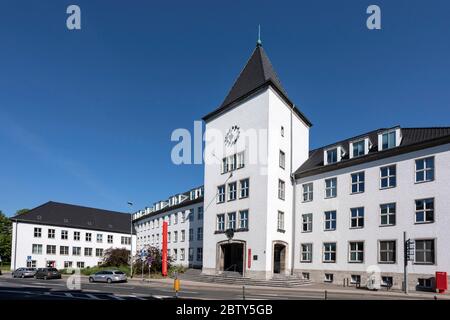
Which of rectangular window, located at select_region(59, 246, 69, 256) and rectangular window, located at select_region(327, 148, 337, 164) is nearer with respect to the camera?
rectangular window, located at select_region(327, 148, 337, 164)

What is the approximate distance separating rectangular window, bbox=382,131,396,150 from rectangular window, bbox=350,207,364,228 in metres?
5.64

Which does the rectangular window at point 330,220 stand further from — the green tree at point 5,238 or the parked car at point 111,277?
the green tree at point 5,238

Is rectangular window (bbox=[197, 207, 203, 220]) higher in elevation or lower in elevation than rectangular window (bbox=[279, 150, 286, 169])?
lower

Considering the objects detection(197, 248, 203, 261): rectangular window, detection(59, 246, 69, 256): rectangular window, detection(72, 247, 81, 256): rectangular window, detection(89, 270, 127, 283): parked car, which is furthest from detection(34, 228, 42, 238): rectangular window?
detection(89, 270, 127, 283): parked car

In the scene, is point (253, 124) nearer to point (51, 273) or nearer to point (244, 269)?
point (244, 269)

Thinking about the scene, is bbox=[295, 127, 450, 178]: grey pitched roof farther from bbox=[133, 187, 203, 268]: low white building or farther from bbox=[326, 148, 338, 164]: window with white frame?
bbox=[133, 187, 203, 268]: low white building

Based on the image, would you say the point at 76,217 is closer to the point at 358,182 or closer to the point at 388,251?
the point at 358,182

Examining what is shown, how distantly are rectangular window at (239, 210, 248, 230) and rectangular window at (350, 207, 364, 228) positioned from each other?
10019mm

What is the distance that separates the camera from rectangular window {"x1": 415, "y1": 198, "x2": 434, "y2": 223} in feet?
96.5

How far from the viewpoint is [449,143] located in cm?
2895

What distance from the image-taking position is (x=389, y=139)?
33688 mm

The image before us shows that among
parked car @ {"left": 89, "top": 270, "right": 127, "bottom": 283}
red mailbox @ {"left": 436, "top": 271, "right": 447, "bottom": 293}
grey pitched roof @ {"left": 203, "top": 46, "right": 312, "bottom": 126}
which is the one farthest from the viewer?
grey pitched roof @ {"left": 203, "top": 46, "right": 312, "bottom": 126}

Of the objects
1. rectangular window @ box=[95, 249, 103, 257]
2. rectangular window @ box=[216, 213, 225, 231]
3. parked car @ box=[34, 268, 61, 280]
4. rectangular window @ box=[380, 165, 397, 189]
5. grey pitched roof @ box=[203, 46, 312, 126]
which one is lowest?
rectangular window @ box=[95, 249, 103, 257]

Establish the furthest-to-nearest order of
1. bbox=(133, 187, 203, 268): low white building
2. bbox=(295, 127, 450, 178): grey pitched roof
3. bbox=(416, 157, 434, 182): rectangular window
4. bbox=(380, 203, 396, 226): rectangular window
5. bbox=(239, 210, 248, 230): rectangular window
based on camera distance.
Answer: bbox=(133, 187, 203, 268): low white building < bbox=(239, 210, 248, 230): rectangular window < bbox=(380, 203, 396, 226): rectangular window < bbox=(295, 127, 450, 178): grey pitched roof < bbox=(416, 157, 434, 182): rectangular window
